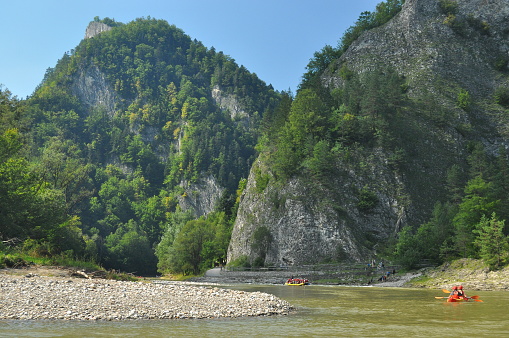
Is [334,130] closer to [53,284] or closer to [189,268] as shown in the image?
[189,268]

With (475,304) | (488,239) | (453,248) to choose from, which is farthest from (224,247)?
(475,304)

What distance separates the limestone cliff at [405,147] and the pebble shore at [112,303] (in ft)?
202

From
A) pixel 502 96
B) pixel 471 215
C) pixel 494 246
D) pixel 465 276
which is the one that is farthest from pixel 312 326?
pixel 502 96

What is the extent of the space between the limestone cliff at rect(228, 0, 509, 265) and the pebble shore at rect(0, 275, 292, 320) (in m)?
61.6

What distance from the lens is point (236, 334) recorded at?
70.1ft

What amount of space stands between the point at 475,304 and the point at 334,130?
7579 centimetres

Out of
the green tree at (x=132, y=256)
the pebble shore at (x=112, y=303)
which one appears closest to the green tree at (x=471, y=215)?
the pebble shore at (x=112, y=303)

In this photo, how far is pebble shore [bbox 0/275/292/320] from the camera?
24406 millimetres

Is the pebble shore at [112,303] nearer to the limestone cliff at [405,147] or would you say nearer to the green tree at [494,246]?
the green tree at [494,246]

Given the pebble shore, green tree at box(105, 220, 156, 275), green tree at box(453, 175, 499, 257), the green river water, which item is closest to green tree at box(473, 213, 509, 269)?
green tree at box(453, 175, 499, 257)

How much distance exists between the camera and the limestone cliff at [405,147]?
9544 cm

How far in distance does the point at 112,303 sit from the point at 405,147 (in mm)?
93351

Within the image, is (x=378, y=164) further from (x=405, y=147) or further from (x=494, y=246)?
(x=494, y=246)

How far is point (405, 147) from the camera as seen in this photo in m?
108
